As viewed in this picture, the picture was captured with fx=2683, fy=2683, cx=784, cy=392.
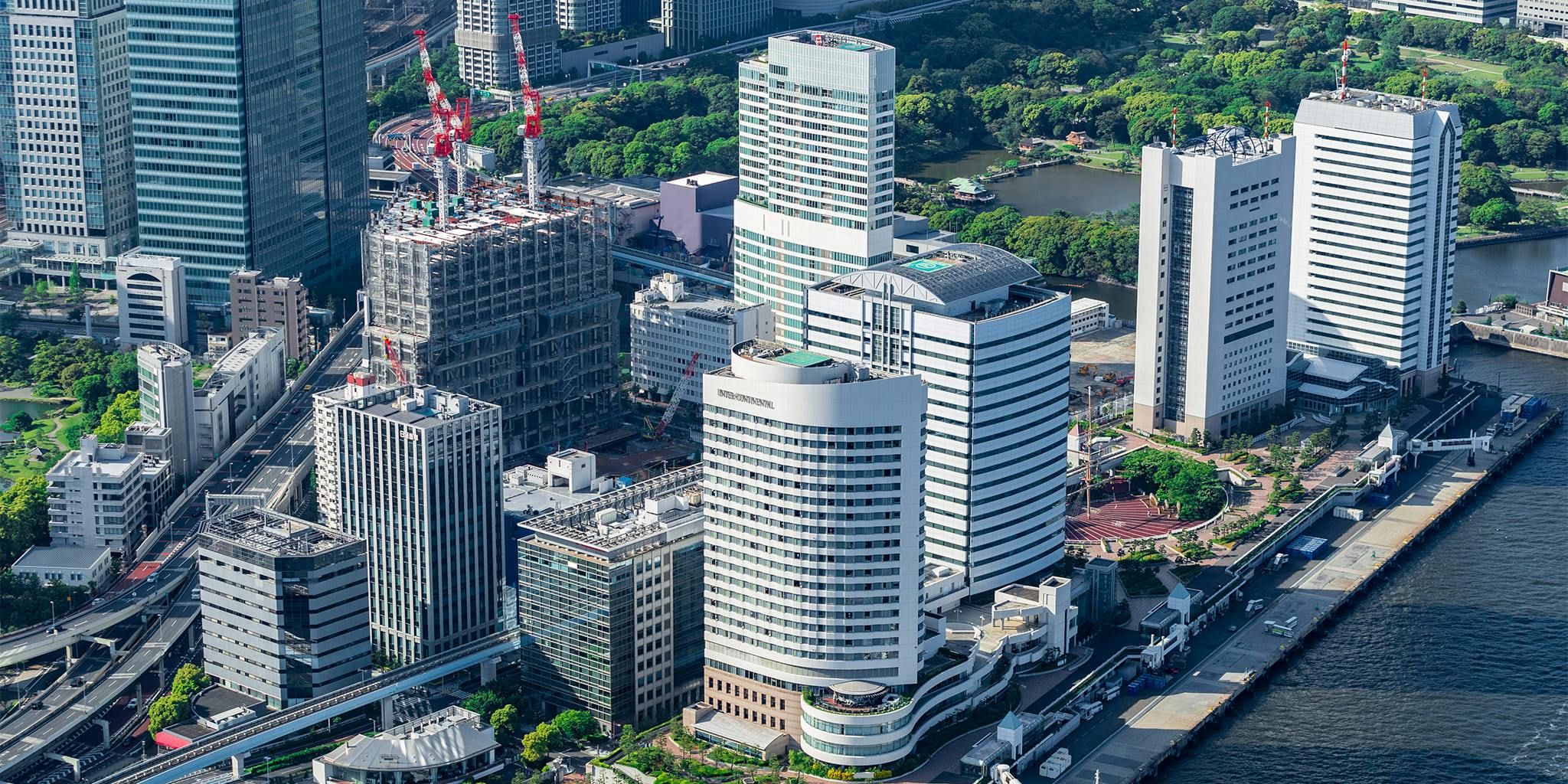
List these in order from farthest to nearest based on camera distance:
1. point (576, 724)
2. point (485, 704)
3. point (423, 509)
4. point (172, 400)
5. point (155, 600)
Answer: point (172, 400), point (155, 600), point (423, 509), point (485, 704), point (576, 724)

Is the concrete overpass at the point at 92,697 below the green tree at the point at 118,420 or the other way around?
below

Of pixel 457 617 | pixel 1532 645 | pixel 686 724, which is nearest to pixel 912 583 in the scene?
pixel 686 724

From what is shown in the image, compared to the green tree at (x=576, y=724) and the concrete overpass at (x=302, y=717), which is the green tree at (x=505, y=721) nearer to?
the green tree at (x=576, y=724)

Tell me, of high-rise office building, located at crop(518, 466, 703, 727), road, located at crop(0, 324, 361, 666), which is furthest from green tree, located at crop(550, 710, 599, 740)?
road, located at crop(0, 324, 361, 666)

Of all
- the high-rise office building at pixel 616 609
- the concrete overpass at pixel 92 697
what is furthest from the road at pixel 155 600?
the high-rise office building at pixel 616 609

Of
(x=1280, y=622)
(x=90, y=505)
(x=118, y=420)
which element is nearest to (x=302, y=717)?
(x=90, y=505)

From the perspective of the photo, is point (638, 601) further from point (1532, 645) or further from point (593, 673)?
point (1532, 645)

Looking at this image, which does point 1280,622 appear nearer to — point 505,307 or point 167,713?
point 505,307
